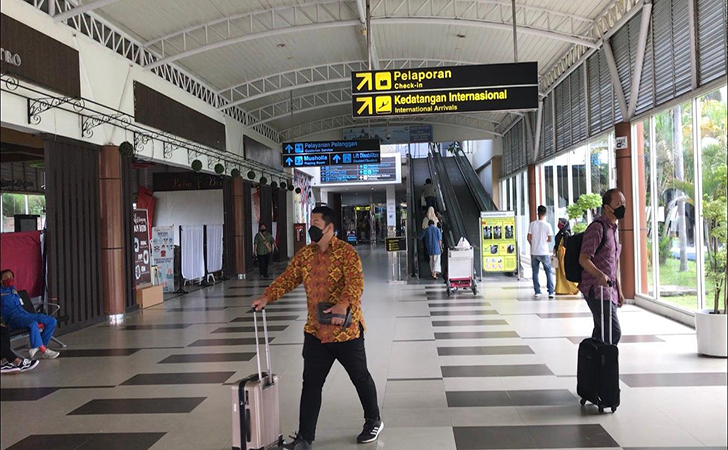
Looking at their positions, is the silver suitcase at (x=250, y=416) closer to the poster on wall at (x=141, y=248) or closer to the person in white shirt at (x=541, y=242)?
the poster on wall at (x=141, y=248)

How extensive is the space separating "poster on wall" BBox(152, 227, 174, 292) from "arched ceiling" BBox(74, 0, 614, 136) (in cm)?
374

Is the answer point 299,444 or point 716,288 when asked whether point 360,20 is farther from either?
point 299,444

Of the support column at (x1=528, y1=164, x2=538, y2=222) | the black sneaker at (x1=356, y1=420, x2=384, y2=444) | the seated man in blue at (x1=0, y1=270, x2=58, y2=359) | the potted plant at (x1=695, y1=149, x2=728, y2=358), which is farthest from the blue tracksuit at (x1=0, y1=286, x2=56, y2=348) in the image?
the support column at (x1=528, y1=164, x2=538, y2=222)

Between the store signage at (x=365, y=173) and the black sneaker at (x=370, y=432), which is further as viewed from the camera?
the store signage at (x=365, y=173)

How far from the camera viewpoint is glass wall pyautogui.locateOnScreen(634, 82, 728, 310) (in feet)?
23.6

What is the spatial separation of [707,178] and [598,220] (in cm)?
364

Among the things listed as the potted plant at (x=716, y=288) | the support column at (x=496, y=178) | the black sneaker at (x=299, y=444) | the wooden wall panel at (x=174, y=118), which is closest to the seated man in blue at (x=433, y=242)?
the wooden wall panel at (x=174, y=118)

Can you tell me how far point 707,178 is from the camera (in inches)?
302

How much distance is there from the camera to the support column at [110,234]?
10445mm

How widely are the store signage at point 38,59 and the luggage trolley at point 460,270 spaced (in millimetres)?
7234

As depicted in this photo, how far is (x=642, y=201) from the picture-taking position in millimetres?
10031

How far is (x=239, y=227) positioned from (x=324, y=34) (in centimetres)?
661

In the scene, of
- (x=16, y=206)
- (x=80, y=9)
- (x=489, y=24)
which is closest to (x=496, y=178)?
(x=489, y=24)

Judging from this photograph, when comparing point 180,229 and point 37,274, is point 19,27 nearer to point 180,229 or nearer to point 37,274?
point 37,274
